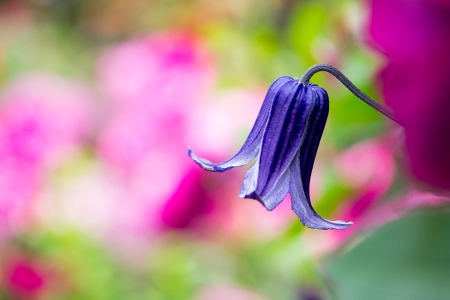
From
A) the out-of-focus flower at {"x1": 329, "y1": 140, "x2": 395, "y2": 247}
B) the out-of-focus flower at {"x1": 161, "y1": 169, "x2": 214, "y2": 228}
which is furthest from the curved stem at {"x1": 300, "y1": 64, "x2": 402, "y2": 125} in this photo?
the out-of-focus flower at {"x1": 161, "y1": 169, "x2": 214, "y2": 228}

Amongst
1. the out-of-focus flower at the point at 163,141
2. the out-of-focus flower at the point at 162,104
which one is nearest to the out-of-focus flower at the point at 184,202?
the out-of-focus flower at the point at 163,141

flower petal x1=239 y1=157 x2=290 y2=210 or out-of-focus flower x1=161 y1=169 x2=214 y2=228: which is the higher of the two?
out-of-focus flower x1=161 y1=169 x2=214 y2=228

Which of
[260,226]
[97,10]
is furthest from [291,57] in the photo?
[97,10]

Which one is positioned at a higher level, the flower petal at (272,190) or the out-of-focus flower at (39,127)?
the out-of-focus flower at (39,127)

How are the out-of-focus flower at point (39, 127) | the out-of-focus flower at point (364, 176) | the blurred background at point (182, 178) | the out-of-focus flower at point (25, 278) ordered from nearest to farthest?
the out-of-focus flower at point (364, 176) → the blurred background at point (182, 178) → the out-of-focus flower at point (25, 278) → the out-of-focus flower at point (39, 127)

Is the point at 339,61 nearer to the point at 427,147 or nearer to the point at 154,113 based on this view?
the point at 427,147

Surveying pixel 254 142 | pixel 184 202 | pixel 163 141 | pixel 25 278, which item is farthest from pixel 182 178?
pixel 254 142

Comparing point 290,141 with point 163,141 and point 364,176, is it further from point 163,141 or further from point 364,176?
point 163,141

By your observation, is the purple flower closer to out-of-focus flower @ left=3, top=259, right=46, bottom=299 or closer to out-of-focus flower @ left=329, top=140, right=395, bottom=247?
out-of-focus flower @ left=329, top=140, right=395, bottom=247

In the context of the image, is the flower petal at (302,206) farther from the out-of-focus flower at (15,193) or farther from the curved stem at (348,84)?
the out-of-focus flower at (15,193)
